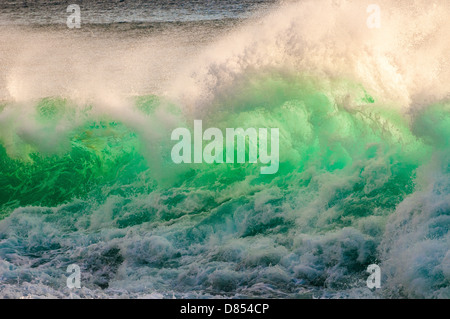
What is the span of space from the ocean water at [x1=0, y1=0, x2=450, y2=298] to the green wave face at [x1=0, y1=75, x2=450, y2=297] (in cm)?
2

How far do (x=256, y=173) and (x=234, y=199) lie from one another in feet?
2.05

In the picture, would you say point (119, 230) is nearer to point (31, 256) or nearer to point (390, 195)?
point (31, 256)

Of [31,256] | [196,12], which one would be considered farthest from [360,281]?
[196,12]

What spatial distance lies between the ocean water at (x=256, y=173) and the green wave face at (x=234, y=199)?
0.06 feet

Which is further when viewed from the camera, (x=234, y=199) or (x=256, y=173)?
(x=256, y=173)

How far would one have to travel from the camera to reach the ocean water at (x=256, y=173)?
5.59 m

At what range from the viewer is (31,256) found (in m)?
6.38

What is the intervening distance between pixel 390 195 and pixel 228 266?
1.93 metres

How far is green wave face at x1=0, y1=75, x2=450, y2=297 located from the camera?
5.57 metres

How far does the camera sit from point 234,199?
7.05m

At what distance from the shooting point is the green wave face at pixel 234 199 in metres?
5.57

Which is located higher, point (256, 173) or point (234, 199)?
point (256, 173)

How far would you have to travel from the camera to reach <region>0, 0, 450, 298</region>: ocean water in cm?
559

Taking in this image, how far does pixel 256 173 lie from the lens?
7.53 meters
